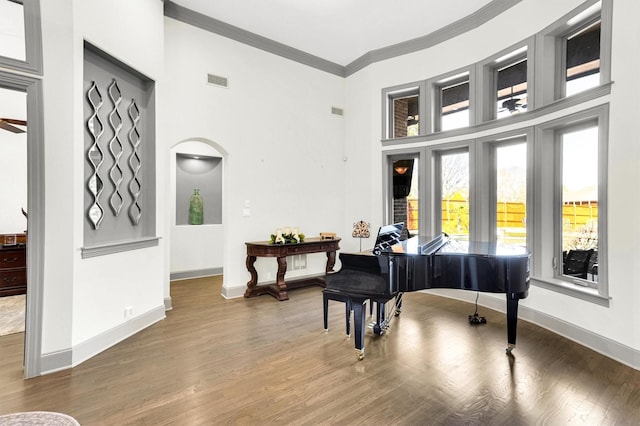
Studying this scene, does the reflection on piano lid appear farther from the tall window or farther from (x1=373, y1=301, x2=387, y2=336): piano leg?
the tall window

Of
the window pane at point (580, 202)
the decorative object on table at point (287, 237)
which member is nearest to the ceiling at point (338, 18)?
the window pane at point (580, 202)

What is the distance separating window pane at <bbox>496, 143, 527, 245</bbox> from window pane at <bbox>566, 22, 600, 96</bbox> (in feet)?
2.87

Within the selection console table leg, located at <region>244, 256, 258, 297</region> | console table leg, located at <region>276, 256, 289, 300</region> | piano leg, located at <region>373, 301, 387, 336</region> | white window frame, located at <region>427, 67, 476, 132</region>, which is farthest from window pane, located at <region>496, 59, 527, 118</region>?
console table leg, located at <region>244, 256, 258, 297</region>

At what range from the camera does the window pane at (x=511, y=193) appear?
418 centimetres

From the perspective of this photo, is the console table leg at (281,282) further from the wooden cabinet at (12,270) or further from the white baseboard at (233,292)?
the wooden cabinet at (12,270)

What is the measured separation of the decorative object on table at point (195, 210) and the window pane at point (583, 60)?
612 cm

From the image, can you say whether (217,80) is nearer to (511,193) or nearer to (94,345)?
(94,345)

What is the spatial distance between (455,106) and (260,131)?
127 inches

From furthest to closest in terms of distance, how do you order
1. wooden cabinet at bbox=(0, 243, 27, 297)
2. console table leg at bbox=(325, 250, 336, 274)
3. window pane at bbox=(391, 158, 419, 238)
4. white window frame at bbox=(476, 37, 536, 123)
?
window pane at bbox=(391, 158, 419, 238) < console table leg at bbox=(325, 250, 336, 274) < wooden cabinet at bbox=(0, 243, 27, 297) < white window frame at bbox=(476, 37, 536, 123)

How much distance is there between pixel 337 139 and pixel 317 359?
432cm

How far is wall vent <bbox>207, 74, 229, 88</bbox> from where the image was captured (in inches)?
181

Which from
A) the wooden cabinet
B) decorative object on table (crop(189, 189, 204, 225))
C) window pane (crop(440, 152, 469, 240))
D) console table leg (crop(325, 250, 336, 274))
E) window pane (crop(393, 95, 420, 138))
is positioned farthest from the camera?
decorative object on table (crop(189, 189, 204, 225))

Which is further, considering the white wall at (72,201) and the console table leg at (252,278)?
the console table leg at (252,278)

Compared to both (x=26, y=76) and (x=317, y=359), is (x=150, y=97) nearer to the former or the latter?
(x=26, y=76)
